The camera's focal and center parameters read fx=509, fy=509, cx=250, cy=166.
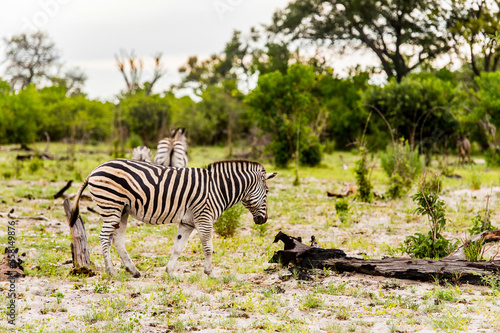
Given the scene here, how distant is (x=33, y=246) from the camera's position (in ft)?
24.5

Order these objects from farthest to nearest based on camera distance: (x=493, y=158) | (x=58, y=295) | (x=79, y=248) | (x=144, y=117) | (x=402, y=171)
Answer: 1. (x=144, y=117)
2. (x=493, y=158)
3. (x=402, y=171)
4. (x=79, y=248)
5. (x=58, y=295)

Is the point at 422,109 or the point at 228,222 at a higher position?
the point at 422,109

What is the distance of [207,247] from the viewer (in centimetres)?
623

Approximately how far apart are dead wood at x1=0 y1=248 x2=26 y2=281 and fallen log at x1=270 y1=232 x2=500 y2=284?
327 centimetres

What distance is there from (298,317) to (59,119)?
32.9m

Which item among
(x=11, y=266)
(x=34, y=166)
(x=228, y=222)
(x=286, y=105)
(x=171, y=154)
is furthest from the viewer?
(x=286, y=105)

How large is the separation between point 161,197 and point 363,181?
7.13 meters

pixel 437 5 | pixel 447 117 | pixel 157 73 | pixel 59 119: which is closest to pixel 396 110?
pixel 447 117

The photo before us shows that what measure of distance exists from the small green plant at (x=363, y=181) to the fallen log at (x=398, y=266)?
18.5ft

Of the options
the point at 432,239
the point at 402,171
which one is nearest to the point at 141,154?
the point at 402,171

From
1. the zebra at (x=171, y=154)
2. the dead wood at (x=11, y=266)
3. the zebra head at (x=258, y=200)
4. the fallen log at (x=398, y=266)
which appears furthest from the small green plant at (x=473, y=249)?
the zebra at (x=171, y=154)

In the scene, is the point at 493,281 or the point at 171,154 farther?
the point at 171,154

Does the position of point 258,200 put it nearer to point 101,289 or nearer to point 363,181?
point 101,289

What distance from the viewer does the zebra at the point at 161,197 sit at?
5969mm
